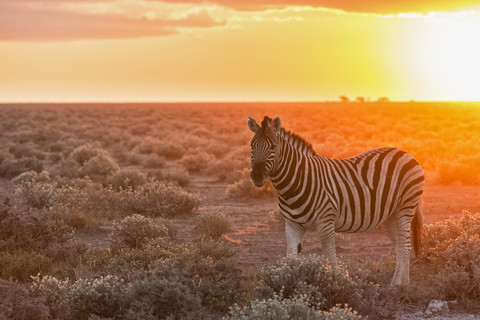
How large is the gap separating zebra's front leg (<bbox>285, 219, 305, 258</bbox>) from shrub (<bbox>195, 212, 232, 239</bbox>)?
169 inches

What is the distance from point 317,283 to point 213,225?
546 centimetres

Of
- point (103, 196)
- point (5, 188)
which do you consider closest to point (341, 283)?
point (103, 196)

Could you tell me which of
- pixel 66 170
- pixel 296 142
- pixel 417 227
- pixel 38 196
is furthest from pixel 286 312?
pixel 66 170

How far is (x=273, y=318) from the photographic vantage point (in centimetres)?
577

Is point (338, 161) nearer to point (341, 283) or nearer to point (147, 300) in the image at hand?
point (341, 283)

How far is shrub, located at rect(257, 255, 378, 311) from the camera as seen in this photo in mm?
6816

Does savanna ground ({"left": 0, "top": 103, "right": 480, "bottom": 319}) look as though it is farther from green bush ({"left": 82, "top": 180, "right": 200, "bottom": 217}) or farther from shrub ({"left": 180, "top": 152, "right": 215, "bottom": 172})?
shrub ({"left": 180, "top": 152, "right": 215, "bottom": 172})

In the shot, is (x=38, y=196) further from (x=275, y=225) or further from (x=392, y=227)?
(x=392, y=227)

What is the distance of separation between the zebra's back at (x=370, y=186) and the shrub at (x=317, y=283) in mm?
1091

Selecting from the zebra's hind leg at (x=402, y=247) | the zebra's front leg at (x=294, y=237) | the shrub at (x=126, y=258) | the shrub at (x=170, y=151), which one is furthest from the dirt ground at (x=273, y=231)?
the shrub at (x=170, y=151)

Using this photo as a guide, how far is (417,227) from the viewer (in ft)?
29.1

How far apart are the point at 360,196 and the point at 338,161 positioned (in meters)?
0.62

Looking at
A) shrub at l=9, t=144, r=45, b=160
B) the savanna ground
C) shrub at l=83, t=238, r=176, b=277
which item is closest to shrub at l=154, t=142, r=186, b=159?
shrub at l=9, t=144, r=45, b=160

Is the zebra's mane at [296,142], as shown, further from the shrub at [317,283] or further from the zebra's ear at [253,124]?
the shrub at [317,283]
